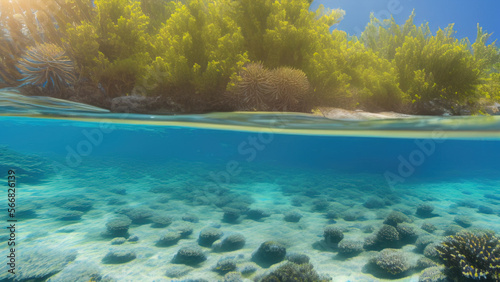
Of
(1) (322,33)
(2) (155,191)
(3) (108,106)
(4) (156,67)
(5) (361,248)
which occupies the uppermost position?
(1) (322,33)

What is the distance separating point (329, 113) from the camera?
11359mm

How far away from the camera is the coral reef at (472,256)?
4.56 m

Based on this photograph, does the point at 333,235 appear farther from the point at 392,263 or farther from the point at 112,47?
the point at 112,47

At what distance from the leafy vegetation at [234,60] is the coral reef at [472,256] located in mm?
7206

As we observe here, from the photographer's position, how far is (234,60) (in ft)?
37.1

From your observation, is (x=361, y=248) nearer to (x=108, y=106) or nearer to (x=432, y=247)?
Result: (x=432, y=247)

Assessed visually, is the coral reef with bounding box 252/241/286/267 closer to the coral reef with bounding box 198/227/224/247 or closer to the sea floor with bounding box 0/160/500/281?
the sea floor with bounding box 0/160/500/281

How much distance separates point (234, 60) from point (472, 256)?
10331mm

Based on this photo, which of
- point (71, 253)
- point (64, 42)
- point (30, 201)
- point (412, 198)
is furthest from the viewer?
point (412, 198)

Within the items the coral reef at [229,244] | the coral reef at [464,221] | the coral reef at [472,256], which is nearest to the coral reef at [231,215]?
the coral reef at [229,244]

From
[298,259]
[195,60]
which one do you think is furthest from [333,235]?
[195,60]

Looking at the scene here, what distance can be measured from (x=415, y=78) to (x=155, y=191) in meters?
16.1

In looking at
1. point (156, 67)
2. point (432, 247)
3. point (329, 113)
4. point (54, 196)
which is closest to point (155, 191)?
point (54, 196)

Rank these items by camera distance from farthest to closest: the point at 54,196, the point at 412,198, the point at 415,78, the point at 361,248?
the point at 412,198
the point at 415,78
the point at 54,196
the point at 361,248
